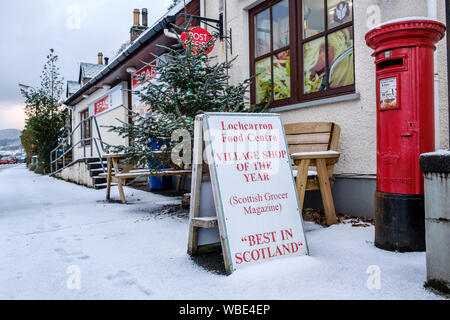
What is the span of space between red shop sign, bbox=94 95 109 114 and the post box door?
12421 millimetres

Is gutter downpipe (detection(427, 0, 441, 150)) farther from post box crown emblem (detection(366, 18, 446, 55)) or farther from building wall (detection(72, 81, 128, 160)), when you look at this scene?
building wall (detection(72, 81, 128, 160))

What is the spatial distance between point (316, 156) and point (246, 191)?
115 cm

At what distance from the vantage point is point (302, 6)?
5.15m

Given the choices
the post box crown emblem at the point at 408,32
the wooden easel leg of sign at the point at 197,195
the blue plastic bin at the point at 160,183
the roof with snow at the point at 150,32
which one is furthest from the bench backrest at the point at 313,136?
the roof with snow at the point at 150,32

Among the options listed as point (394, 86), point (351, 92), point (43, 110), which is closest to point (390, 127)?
point (394, 86)

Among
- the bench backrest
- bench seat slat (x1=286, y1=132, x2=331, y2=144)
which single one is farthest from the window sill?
bench seat slat (x1=286, y1=132, x2=331, y2=144)

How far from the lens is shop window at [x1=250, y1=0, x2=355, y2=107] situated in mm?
4617

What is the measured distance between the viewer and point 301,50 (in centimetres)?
521

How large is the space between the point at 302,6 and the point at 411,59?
2766 millimetres

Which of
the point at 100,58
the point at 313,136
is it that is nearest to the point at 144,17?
the point at 100,58

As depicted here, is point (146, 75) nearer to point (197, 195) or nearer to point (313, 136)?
point (313, 136)

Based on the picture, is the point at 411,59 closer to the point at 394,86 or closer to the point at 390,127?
the point at 394,86

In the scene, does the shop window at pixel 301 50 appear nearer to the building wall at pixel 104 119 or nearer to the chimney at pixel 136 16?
the building wall at pixel 104 119

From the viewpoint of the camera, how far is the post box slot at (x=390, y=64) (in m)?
→ 2.83
